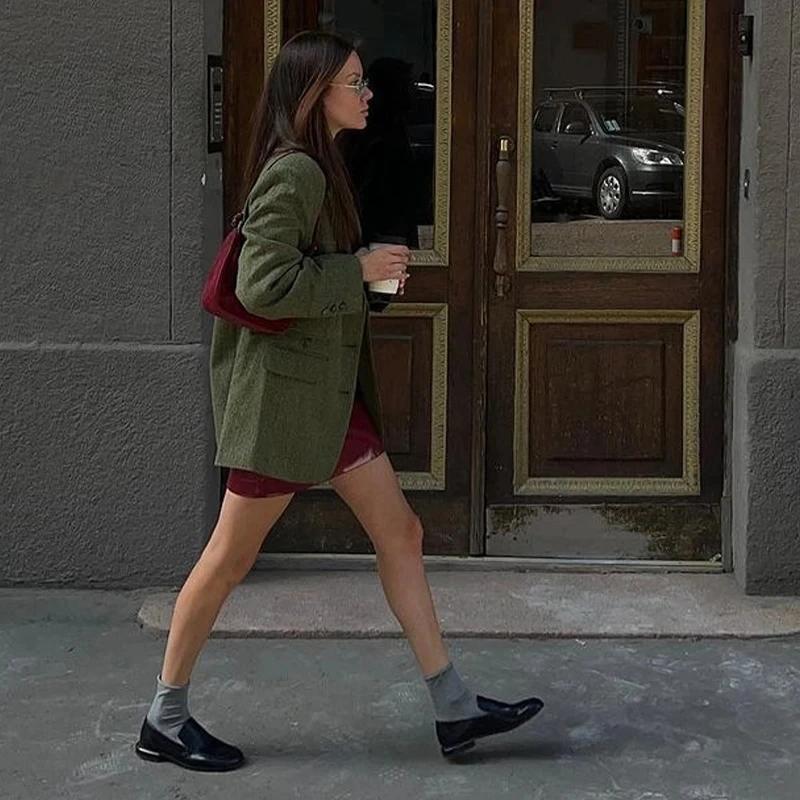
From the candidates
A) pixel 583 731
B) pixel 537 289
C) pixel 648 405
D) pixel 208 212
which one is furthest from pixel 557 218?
pixel 583 731

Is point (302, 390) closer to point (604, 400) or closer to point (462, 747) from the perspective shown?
→ point (462, 747)

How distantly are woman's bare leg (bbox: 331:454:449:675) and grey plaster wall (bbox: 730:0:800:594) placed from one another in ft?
6.21

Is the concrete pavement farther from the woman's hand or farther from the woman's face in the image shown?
the woman's face

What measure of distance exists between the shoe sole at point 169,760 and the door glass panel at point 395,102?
221 cm

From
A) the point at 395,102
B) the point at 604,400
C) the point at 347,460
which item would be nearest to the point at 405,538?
the point at 347,460

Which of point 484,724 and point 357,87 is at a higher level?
point 357,87

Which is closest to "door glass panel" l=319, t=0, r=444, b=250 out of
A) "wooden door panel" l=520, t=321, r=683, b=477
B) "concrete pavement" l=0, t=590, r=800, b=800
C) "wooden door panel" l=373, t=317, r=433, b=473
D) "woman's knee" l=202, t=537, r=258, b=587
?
"wooden door panel" l=373, t=317, r=433, b=473

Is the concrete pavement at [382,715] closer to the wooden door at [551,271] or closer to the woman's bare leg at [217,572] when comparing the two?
the woman's bare leg at [217,572]

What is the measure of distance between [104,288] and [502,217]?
4.69 ft

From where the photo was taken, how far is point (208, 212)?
6.28m

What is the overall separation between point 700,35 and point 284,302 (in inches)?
105

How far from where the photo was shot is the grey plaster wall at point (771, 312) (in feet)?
20.0

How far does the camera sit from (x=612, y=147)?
6434mm

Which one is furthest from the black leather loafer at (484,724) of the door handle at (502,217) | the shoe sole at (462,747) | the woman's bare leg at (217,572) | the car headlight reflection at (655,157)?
the car headlight reflection at (655,157)
